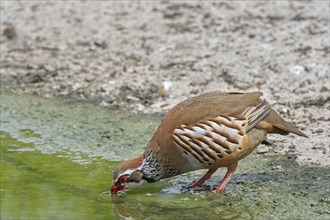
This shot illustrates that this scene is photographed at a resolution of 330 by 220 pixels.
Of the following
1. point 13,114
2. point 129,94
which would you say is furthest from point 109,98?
point 13,114

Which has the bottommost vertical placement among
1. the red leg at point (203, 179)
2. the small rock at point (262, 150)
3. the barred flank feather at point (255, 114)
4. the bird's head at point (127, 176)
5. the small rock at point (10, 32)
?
the small rock at point (262, 150)

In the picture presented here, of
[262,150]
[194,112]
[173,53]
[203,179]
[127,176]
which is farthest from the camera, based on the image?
[173,53]

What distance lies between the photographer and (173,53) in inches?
478

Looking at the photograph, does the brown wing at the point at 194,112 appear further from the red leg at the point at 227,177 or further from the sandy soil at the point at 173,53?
the sandy soil at the point at 173,53

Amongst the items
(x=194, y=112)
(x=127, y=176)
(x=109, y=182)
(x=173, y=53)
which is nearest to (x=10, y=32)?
(x=173, y=53)

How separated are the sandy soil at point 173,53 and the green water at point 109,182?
667 mm

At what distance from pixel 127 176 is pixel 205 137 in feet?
2.63

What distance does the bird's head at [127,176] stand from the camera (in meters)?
7.88

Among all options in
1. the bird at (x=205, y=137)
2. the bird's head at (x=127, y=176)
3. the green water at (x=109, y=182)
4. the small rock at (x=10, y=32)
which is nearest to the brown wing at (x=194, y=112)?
the bird at (x=205, y=137)

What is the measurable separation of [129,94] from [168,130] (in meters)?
3.38

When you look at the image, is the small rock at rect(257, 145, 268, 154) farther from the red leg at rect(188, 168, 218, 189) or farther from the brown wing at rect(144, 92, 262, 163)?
the brown wing at rect(144, 92, 262, 163)

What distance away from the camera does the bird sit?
768 centimetres

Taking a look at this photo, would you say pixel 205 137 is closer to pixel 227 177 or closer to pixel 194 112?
pixel 194 112

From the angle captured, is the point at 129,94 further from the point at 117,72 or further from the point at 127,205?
the point at 127,205
